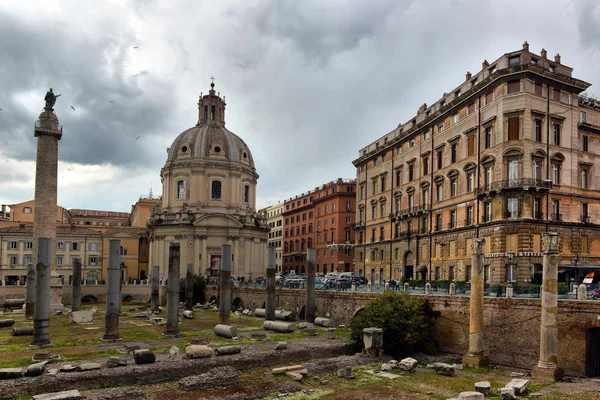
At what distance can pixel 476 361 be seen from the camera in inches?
1022

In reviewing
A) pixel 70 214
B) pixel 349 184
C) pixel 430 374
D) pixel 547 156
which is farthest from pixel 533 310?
pixel 70 214

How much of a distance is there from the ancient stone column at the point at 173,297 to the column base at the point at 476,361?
58.1 ft

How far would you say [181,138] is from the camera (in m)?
82.7

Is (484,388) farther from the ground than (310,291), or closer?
closer

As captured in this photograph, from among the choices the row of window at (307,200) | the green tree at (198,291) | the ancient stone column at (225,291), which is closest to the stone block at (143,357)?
the ancient stone column at (225,291)

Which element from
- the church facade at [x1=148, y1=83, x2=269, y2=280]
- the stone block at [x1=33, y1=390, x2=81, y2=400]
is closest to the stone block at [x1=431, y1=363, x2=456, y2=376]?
the stone block at [x1=33, y1=390, x2=81, y2=400]

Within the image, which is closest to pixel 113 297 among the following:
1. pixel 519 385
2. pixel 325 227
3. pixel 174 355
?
pixel 174 355

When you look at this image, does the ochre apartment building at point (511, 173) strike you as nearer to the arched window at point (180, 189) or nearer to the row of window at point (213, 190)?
the row of window at point (213, 190)

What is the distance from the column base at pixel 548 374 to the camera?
23.0 meters

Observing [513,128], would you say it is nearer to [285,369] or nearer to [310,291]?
[310,291]

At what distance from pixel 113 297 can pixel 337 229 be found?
51.8 m

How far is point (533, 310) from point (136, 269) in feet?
230

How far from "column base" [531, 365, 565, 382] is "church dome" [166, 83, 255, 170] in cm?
6185

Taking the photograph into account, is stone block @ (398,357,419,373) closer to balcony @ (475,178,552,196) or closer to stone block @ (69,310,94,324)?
balcony @ (475,178,552,196)
